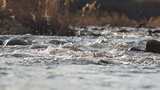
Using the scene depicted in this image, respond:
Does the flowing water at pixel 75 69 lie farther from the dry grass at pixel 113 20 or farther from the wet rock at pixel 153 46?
the dry grass at pixel 113 20

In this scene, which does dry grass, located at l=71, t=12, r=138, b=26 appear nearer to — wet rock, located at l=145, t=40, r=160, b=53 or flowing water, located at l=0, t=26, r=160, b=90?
wet rock, located at l=145, t=40, r=160, b=53

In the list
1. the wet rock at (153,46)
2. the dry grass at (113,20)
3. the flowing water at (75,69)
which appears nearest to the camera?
the flowing water at (75,69)

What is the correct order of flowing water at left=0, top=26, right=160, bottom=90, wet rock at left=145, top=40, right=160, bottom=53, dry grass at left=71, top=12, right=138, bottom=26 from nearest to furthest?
1. flowing water at left=0, top=26, right=160, bottom=90
2. wet rock at left=145, top=40, right=160, bottom=53
3. dry grass at left=71, top=12, right=138, bottom=26

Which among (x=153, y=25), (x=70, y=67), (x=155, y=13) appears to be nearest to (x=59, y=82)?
(x=70, y=67)

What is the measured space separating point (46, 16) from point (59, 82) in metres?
9.00

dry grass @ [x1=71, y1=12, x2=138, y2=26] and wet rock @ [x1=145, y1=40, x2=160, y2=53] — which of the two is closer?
wet rock @ [x1=145, y1=40, x2=160, y2=53]

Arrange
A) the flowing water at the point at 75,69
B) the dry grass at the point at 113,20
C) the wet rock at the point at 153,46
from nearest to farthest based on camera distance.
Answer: the flowing water at the point at 75,69 < the wet rock at the point at 153,46 < the dry grass at the point at 113,20

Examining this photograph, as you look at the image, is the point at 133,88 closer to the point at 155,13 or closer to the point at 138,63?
the point at 138,63

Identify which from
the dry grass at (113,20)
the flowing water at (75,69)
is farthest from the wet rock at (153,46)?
the dry grass at (113,20)

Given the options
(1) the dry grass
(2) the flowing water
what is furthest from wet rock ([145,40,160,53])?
(1) the dry grass

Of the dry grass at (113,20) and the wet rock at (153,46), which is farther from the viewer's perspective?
the dry grass at (113,20)

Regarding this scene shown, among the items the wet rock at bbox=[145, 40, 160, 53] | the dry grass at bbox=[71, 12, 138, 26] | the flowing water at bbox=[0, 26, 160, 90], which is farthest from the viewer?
the dry grass at bbox=[71, 12, 138, 26]

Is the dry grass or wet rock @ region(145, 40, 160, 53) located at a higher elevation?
wet rock @ region(145, 40, 160, 53)

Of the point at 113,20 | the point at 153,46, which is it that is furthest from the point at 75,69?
the point at 113,20
